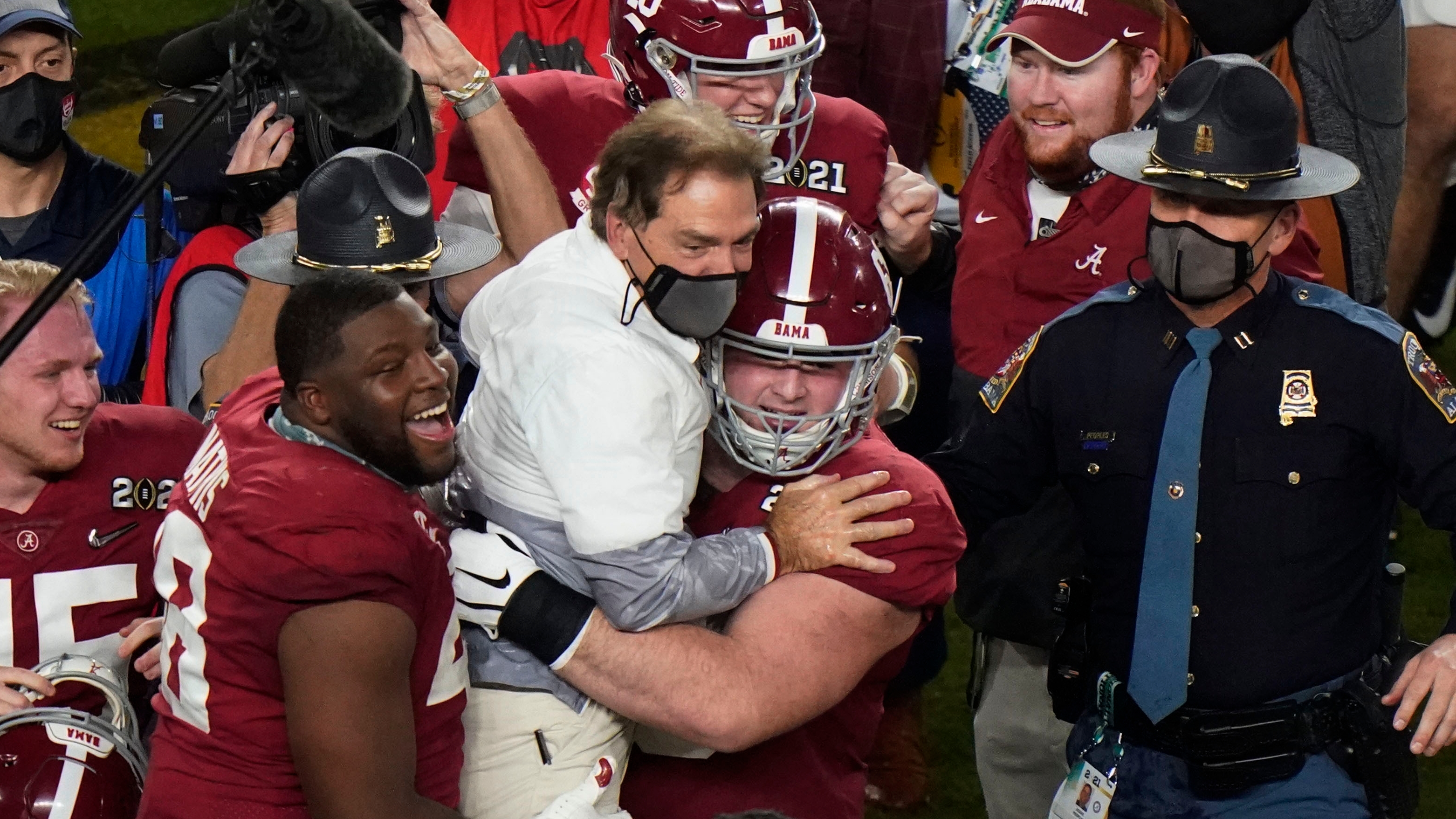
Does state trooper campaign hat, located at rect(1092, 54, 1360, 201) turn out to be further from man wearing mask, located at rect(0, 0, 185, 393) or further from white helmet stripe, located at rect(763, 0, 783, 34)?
man wearing mask, located at rect(0, 0, 185, 393)

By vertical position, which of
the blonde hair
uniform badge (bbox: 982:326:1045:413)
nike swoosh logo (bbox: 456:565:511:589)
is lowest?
uniform badge (bbox: 982:326:1045:413)

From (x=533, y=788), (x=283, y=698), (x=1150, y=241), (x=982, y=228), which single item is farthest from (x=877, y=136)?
(x=283, y=698)

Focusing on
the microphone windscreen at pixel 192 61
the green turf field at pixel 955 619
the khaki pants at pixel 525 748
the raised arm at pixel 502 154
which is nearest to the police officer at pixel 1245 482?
the khaki pants at pixel 525 748

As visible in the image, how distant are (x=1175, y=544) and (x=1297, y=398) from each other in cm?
31

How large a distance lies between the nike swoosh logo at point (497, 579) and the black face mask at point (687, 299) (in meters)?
0.39

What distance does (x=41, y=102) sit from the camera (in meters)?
3.88

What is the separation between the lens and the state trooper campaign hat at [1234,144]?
285cm

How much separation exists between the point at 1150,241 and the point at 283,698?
1.54m

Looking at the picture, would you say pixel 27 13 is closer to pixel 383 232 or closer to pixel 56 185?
pixel 56 185

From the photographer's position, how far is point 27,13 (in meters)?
3.88

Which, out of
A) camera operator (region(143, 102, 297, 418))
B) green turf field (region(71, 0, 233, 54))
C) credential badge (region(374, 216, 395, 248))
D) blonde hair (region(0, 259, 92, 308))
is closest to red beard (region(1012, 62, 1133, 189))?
credential badge (region(374, 216, 395, 248))

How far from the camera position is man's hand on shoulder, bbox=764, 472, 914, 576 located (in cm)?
254

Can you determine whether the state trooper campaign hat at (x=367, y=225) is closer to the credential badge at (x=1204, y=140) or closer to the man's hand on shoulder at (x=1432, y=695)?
the credential badge at (x=1204, y=140)

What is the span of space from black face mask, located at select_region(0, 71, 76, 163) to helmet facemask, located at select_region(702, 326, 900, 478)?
1969mm
